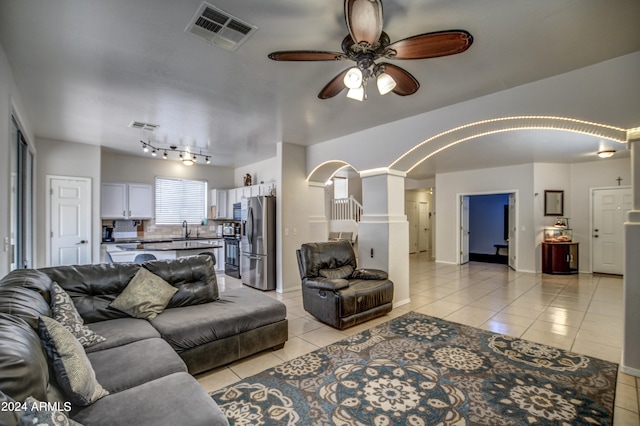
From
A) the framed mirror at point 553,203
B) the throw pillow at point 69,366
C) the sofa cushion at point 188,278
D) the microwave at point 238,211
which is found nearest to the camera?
the throw pillow at point 69,366

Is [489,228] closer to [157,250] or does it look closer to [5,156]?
[157,250]

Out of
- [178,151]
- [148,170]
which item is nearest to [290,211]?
[178,151]

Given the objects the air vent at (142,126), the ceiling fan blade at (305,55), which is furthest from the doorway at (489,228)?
the air vent at (142,126)

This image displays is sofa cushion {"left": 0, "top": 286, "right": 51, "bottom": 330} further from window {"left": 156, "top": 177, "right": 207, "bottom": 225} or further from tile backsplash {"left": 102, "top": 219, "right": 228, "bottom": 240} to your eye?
window {"left": 156, "top": 177, "right": 207, "bottom": 225}

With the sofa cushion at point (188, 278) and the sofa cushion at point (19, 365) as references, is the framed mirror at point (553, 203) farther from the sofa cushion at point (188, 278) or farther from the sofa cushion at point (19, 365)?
the sofa cushion at point (19, 365)

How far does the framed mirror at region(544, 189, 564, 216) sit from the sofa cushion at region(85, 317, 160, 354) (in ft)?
28.6

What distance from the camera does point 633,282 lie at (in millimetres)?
2674

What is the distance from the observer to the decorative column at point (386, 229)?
4555 millimetres

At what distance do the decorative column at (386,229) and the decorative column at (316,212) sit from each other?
1445 millimetres

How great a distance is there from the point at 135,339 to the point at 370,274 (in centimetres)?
292

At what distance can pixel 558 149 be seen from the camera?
605 centimetres

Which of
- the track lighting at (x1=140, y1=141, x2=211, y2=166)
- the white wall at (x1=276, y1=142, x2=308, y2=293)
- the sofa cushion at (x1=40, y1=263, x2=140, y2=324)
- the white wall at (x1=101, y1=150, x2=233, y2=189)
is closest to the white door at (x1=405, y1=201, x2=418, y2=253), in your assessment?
the white wall at (x1=276, y1=142, x2=308, y2=293)

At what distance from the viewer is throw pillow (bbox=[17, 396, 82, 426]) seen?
85 cm

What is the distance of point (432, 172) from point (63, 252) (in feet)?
29.9
